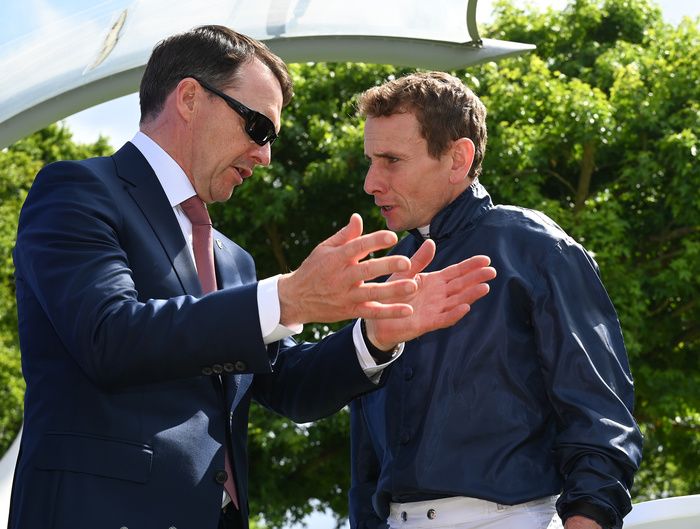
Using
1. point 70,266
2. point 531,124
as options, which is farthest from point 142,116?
point 531,124

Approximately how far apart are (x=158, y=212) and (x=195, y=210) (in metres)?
0.18

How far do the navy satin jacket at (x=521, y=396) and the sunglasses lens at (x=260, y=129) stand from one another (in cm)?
65

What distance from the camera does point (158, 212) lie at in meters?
2.96

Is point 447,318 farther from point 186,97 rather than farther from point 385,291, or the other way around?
point 186,97

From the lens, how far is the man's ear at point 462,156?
11.7 ft

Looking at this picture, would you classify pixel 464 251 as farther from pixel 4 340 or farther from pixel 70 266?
pixel 4 340

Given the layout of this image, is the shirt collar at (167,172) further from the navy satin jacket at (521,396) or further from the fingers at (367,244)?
the fingers at (367,244)

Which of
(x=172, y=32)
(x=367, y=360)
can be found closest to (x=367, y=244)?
(x=367, y=360)

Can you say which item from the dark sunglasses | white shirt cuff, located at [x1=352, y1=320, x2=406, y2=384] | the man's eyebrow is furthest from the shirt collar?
the man's eyebrow

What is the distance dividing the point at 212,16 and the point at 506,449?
3.61 metres

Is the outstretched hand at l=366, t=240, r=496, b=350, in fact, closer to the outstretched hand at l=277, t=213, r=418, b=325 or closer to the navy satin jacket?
the outstretched hand at l=277, t=213, r=418, b=325

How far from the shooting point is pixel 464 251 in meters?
3.38

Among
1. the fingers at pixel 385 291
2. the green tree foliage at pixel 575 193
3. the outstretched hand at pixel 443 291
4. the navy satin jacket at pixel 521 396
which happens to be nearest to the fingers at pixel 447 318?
the outstretched hand at pixel 443 291

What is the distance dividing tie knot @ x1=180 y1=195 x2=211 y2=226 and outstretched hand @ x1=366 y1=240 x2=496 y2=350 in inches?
27.1
